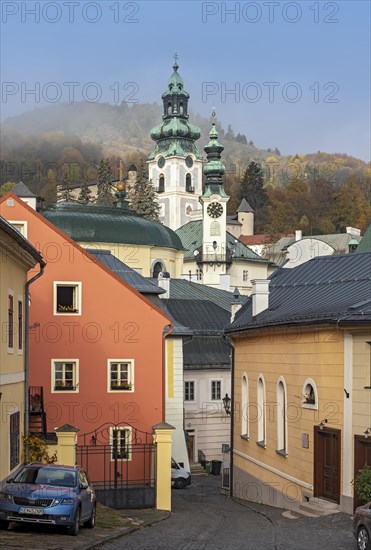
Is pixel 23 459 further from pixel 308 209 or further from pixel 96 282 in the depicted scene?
pixel 308 209

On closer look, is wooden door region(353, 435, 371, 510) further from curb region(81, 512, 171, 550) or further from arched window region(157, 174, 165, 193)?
arched window region(157, 174, 165, 193)

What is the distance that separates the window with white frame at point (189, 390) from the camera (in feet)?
172

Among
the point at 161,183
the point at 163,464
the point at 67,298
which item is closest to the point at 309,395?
the point at 163,464

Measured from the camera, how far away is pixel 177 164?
471ft

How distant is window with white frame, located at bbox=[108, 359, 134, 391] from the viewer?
33.3 meters

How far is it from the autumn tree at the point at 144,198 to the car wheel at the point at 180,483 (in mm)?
81900

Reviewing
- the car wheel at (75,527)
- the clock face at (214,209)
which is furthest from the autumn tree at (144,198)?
the car wheel at (75,527)

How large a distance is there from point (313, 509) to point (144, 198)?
109928 millimetres

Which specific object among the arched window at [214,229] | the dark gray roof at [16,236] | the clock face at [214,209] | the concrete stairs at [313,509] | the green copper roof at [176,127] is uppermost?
the green copper roof at [176,127]

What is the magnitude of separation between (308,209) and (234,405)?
410ft

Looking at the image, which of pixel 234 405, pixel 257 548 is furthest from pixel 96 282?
pixel 257 548

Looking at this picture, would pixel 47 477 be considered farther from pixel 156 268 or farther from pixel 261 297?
pixel 156 268

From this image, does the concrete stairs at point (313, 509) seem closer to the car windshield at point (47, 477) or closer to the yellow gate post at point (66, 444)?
the yellow gate post at point (66, 444)

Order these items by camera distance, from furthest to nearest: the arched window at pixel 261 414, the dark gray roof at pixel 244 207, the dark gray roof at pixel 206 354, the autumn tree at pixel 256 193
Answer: the autumn tree at pixel 256 193, the dark gray roof at pixel 244 207, the dark gray roof at pixel 206 354, the arched window at pixel 261 414
